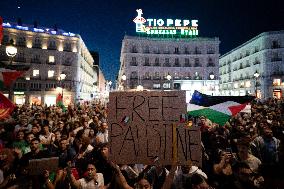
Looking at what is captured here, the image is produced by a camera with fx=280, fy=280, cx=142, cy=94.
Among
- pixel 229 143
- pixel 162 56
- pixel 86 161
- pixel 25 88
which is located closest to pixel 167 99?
pixel 86 161

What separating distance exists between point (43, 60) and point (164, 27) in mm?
27352

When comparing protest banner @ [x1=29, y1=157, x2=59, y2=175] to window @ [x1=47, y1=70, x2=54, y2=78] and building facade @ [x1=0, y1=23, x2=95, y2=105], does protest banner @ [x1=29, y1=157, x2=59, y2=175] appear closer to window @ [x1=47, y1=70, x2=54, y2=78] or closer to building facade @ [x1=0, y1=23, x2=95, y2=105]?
building facade @ [x1=0, y1=23, x2=95, y2=105]

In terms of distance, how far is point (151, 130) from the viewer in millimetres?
4055

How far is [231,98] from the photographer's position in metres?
11.9

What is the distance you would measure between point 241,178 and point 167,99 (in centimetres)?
225

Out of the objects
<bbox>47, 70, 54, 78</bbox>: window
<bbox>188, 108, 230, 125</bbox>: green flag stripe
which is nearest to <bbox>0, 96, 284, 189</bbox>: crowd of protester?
<bbox>188, 108, 230, 125</bbox>: green flag stripe

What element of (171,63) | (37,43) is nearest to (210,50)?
(171,63)

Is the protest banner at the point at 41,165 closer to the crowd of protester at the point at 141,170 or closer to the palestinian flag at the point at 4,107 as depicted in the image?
the crowd of protester at the point at 141,170

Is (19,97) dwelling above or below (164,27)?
below

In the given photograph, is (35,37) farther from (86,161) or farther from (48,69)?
(86,161)

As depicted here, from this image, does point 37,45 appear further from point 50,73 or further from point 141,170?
point 141,170

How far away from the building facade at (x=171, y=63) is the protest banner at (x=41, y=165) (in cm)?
5733

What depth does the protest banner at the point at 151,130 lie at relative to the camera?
3949 mm

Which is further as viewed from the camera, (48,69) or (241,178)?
(48,69)
